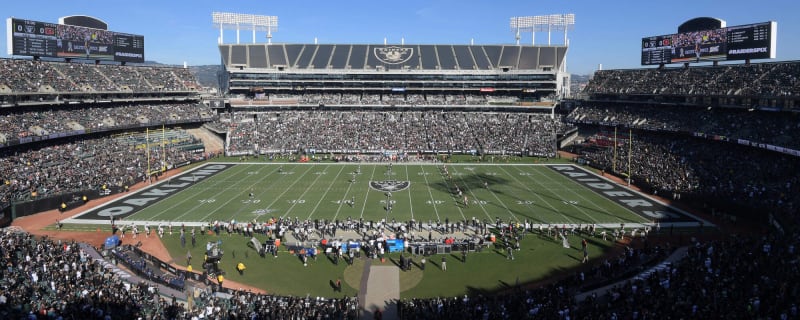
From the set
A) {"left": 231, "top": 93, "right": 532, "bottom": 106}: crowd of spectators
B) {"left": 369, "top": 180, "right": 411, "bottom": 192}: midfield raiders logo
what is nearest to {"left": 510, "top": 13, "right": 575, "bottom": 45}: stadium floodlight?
{"left": 231, "top": 93, "right": 532, "bottom": 106}: crowd of spectators

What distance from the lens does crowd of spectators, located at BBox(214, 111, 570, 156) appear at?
62.9m

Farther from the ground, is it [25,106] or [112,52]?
[112,52]

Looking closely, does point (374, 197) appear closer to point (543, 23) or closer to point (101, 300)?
point (101, 300)

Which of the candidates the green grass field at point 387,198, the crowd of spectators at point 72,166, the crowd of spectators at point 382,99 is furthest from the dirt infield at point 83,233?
the crowd of spectators at point 382,99

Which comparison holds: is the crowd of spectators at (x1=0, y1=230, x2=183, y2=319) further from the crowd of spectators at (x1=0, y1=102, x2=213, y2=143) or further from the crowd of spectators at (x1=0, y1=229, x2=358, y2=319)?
the crowd of spectators at (x1=0, y1=102, x2=213, y2=143)

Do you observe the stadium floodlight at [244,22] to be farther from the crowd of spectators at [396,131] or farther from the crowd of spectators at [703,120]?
the crowd of spectators at [703,120]

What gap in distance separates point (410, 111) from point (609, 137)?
2678 cm

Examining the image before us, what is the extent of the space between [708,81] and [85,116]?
199 ft

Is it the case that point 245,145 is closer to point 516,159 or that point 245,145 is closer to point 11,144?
point 11,144

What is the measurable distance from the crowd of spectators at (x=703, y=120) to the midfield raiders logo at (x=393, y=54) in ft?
86.4

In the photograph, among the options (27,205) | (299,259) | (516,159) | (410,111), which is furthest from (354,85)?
(299,259)

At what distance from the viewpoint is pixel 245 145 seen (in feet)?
207

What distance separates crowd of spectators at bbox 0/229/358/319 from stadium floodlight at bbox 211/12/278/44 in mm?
65606

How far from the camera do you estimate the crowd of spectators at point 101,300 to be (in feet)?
52.5
